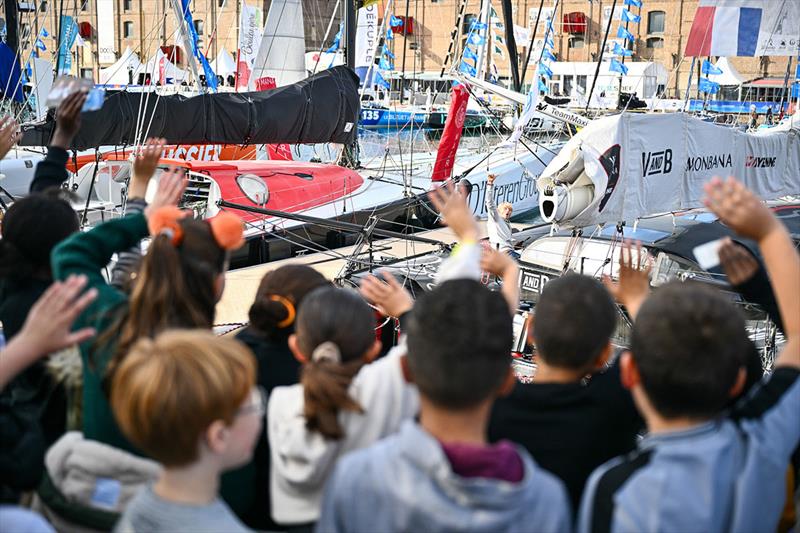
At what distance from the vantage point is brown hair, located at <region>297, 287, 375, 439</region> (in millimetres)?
2354

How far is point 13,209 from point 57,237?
25cm

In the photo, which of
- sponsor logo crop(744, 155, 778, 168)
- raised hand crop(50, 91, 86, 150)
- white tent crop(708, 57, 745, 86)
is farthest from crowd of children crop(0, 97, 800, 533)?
white tent crop(708, 57, 745, 86)

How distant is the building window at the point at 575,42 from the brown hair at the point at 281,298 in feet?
180

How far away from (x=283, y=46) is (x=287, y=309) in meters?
14.7

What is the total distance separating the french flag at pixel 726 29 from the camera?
781cm

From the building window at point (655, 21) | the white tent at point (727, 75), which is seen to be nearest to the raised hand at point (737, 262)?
the white tent at point (727, 75)

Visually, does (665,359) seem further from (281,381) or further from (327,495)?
(281,381)

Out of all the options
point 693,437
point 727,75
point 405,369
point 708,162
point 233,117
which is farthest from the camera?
point 727,75

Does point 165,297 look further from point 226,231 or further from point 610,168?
point 610,168

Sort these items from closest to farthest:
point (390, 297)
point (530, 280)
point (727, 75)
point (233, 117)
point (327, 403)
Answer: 1. point (327, 403)
2. point (390, 297)
3. point (530, 280)
4. point (233, 117)
5. point (727, 75)

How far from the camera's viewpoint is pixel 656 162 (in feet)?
23.1

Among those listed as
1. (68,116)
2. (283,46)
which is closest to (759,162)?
(68,116)

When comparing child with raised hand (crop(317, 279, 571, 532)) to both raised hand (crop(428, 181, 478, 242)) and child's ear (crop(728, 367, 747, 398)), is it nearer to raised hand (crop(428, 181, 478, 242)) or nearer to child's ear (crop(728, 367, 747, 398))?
child's ear (crop(728, 367, 747, 398))

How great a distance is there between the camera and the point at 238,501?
258 cm
